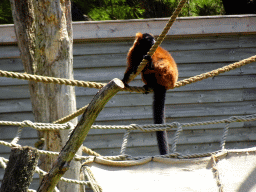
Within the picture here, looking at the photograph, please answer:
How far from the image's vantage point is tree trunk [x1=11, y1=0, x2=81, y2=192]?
7.18 ft

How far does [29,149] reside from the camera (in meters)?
1.11

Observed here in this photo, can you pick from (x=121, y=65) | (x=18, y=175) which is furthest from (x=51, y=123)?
(x=121, y=65)

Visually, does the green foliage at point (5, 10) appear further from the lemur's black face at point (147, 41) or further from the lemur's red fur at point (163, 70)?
the lemur's red fur at point (163, 70)

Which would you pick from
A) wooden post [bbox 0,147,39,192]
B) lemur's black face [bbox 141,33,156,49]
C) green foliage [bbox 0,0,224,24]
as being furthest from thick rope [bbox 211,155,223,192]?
green foliage [bbox 0,0,224,24]

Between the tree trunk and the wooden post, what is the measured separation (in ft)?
4.00

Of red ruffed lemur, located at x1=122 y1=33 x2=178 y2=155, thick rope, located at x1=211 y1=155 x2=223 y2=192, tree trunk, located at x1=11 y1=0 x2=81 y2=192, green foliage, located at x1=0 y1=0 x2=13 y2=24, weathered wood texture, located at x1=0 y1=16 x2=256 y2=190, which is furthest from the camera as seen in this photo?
green foliage, located at x1=0 y1=0 x2=13 y2=24

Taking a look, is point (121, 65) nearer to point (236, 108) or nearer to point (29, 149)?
point (236, 108)

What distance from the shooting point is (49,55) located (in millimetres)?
2230

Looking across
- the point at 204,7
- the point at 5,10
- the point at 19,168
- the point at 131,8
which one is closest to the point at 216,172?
the point at 19,168

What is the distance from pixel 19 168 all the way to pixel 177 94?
3020 millimetres

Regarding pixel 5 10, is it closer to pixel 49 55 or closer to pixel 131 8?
pixel 131 8

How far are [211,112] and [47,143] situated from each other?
232 centimetres

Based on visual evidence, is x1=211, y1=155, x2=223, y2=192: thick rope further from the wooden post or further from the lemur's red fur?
the wooden post

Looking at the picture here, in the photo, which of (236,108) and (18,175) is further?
(236,108)
